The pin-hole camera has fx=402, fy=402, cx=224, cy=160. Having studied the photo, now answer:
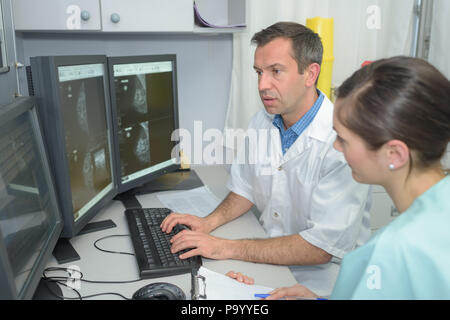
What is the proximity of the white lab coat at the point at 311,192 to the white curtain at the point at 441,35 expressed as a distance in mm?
1091

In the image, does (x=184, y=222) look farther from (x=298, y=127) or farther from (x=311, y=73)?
(x=311, y=73)

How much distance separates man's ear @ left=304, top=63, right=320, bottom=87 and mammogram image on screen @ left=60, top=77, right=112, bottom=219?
0.69 metres

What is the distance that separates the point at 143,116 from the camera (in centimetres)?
148

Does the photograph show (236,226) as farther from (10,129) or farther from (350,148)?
(10,129)

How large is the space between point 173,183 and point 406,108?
1106mm

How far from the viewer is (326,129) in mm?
1325

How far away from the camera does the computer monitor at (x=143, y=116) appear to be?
136 centimetres

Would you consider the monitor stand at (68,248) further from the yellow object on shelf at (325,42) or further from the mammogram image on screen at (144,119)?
the yellow object on shelf at (325,42)

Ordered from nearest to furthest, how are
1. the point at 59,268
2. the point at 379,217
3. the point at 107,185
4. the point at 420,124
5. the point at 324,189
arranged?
the point at 420,124 < the point at 59,268 < the point at 324,189 < the point at 107,185 < the point at 379,217

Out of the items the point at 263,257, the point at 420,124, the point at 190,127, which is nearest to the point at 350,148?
the point at 420,124

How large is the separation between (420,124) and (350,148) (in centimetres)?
14

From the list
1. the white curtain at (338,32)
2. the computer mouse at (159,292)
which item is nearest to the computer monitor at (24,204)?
the computer mouse at (159,292)

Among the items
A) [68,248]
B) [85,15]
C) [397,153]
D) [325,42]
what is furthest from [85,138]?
[325,42]

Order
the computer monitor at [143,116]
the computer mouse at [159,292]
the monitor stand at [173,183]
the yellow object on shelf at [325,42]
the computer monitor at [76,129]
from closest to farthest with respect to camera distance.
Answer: the computer mouse at [159,292]
the computer monitor at [76,129]
the computer monitor at [143,116]
the monitor stand at [173,183]
the yellow object on shelf at [325,42]
